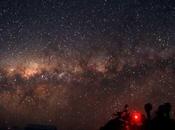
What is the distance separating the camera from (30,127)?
167 feet

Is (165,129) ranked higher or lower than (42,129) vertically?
lower

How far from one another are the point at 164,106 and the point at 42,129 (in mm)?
34146

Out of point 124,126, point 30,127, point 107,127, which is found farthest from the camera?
point 30,127

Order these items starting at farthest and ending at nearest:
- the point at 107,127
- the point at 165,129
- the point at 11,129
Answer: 1. the point at 11,129
2. the point at 107,127
3. the point at 165,129

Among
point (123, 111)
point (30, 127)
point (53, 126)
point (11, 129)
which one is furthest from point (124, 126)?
point (11, 129)

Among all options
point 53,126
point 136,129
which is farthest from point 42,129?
point 136,129

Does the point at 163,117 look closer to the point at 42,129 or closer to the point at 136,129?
the point at 136,129

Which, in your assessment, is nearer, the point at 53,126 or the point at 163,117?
the point at 163,117

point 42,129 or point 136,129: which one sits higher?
point 42,129

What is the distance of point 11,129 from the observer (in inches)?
3703

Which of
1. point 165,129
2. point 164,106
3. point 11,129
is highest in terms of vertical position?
point 11,129

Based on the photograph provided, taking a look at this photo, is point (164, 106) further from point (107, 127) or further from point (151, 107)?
point (107, 127)

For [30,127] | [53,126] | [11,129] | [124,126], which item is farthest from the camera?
[11,129]

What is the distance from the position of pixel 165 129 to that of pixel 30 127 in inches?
1334
